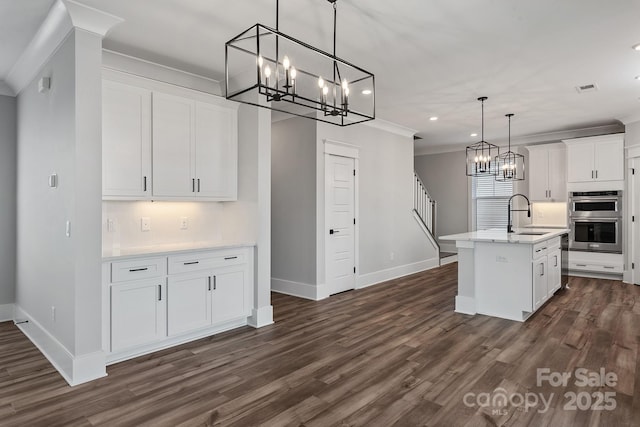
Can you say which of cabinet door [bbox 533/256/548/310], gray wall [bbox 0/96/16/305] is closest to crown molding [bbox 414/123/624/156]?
cabinet door [bbox 533/256/548/310]

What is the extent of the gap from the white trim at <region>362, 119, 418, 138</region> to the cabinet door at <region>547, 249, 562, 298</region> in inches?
131

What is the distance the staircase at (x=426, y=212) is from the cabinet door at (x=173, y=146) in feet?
16.5

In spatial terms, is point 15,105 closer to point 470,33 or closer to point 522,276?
point 470,33

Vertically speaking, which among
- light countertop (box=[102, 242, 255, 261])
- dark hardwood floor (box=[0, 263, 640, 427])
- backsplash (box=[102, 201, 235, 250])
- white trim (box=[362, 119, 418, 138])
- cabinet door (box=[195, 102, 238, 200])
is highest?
white trim (box=[362, 119, 418, 138])

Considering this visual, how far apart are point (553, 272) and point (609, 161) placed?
2.97 m

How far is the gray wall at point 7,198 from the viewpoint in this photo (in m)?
4.55

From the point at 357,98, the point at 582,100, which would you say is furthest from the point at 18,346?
the point at 582,100

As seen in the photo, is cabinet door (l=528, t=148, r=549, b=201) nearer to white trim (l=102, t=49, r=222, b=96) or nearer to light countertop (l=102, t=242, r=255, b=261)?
light countertop (l=102, t=242, r=255, b=261)

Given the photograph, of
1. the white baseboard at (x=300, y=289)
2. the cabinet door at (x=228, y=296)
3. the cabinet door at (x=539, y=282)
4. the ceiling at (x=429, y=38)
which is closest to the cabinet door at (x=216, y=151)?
the ceiling at (x=429, y=38)

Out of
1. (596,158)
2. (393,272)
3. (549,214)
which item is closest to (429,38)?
(393,272)

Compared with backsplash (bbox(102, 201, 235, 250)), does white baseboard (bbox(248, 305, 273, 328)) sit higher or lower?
lower

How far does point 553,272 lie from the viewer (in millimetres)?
5344

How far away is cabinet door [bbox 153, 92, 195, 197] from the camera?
12.4ft

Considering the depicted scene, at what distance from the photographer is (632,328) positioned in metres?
4.14
